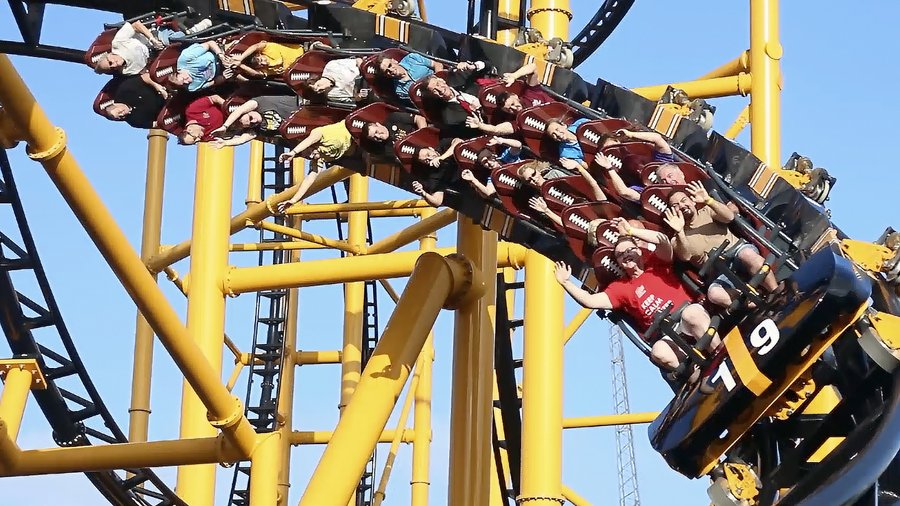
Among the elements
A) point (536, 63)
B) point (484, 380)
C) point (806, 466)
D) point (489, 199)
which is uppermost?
point (536, 63)

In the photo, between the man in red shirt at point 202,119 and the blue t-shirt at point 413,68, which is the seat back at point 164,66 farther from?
the blue t-shirt at point 413,68

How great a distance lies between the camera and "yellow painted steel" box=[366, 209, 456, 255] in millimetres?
6890

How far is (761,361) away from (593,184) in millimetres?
1000

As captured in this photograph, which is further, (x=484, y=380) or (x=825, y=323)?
(x=484, y=380)

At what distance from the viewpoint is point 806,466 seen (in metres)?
4.61

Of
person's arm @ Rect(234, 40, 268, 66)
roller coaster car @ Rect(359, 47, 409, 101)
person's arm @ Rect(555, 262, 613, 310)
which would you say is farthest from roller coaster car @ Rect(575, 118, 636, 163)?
person's arm @ Rect(234, 40, 268, 66)

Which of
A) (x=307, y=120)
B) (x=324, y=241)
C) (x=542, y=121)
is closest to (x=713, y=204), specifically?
(x=542, y=121)

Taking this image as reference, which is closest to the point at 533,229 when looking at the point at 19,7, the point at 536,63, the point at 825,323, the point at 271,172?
the point at 536,63

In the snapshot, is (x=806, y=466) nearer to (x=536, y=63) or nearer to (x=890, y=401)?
(x=890, y=401)

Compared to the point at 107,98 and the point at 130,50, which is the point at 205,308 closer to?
the point at 107,98

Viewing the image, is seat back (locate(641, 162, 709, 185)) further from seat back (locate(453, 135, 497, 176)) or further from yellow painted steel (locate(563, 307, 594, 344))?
yellow painted steel (locate(563, 307, 594, 344))


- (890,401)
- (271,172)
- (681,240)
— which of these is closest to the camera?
A: (890,401)

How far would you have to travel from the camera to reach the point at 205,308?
22.7 ft

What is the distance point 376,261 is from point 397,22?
1416 mm
